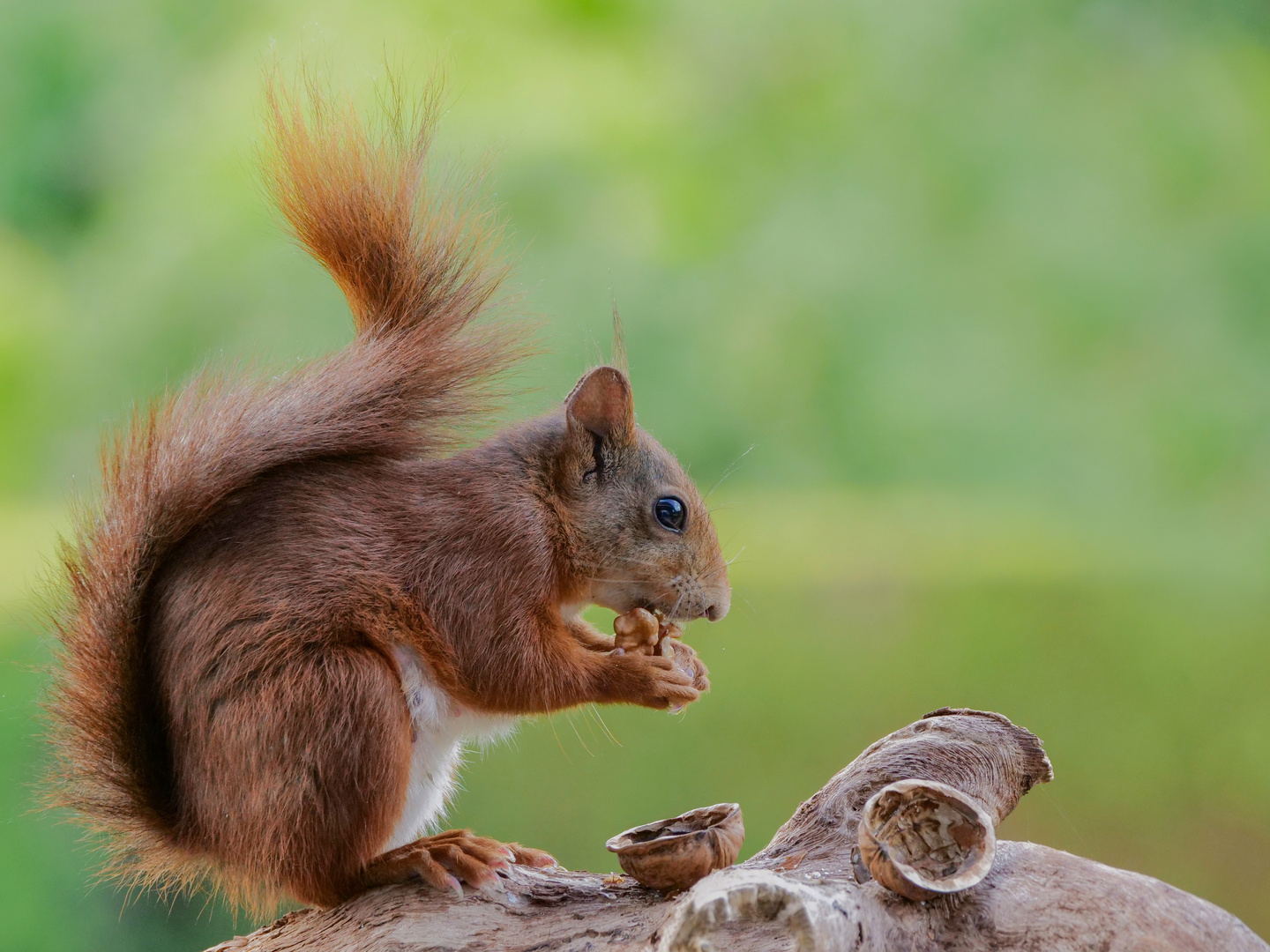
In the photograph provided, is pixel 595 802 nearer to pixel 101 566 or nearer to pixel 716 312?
pixel 716 312

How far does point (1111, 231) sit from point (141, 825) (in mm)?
2385

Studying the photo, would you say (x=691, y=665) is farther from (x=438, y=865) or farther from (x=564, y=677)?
(x=438, y=865)

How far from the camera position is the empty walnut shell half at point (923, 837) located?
121 centimetres

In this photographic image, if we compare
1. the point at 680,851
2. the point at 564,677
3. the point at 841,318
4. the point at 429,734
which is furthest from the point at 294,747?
the point at 841,318

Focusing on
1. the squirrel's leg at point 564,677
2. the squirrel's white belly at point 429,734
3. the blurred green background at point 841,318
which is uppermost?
the blurred green background at point 841,318

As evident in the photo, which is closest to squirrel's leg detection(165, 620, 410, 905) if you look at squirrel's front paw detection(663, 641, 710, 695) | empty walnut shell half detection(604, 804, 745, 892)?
empty walnut shell half detection(604, 804, 745, 892)

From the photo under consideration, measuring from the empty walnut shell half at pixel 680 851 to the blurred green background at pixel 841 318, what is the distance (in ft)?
3.58

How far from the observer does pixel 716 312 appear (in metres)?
2.73

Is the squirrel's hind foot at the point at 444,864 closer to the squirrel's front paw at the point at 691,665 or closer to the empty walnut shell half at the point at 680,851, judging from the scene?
the empty walnut shell half at the point at 680,851

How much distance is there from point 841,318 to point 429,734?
5.25ft

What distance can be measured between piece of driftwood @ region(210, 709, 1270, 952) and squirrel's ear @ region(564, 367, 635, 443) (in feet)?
1.91

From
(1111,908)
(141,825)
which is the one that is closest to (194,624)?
(141,825)

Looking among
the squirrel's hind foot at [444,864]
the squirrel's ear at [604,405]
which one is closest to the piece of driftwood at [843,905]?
the squirrel's hind foot at [444,864]

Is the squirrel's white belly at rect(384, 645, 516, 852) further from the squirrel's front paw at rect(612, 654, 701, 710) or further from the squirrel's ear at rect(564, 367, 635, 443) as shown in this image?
the squirrel's ear at rect(564, 367, 635, 443)
